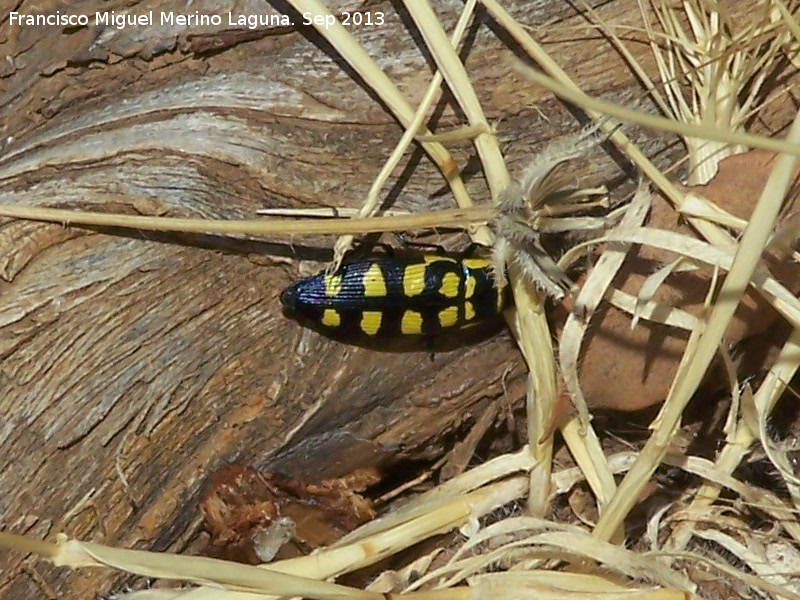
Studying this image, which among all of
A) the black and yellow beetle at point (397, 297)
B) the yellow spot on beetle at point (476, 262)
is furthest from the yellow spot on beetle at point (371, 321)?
the yellow spot on beetle at point (476, 262)

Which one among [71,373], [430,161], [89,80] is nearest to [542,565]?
[430,161]

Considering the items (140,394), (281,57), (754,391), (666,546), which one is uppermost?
(281,57)

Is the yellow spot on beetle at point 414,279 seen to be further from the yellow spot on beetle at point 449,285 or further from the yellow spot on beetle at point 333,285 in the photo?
the yellow spot on beetle at point 333,285

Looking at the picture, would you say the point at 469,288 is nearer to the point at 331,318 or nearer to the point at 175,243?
the point at 331,318

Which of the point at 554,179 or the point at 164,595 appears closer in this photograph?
the point at 164,595

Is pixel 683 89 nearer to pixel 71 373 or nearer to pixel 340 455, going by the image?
pixel 340 455

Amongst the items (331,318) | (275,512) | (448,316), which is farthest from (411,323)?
(275,512)

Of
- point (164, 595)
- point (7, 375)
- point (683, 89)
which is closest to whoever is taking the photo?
point (164, 595)
